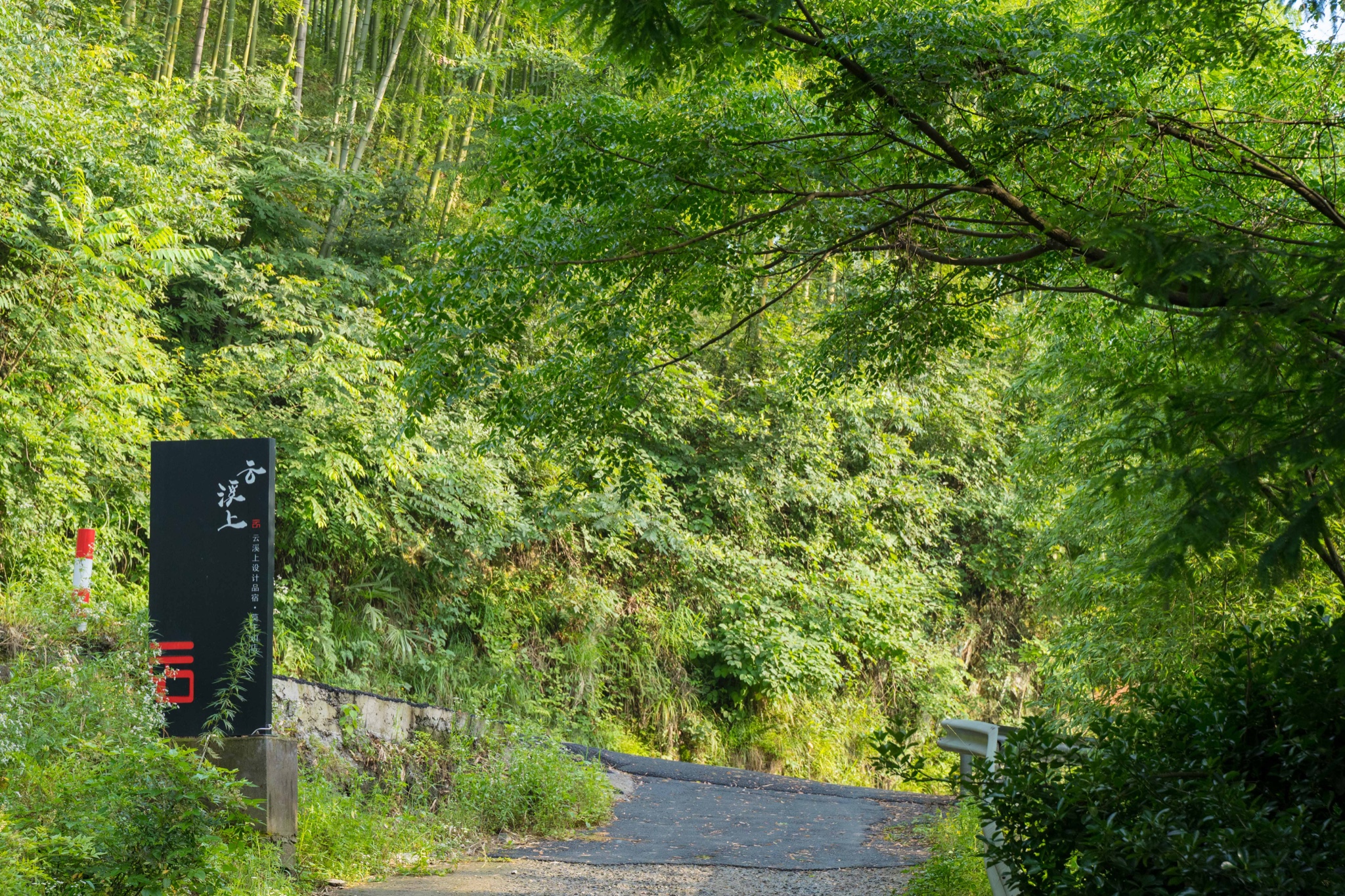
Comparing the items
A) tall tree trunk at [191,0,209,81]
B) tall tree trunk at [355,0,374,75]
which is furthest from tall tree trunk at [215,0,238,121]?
tall tree trunk at [355,0,374,75]

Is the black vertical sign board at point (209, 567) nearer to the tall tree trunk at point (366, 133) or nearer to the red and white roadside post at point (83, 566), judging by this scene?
the red and white roadside post at point (83, 566)

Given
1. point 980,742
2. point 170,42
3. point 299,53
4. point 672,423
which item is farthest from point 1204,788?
point 170,42

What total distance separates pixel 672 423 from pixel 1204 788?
10416 mm

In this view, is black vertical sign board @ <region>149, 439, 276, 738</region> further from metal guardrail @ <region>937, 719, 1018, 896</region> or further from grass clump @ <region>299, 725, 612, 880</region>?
metal guardrail @ <region>937, 719, 1018, 896</region>

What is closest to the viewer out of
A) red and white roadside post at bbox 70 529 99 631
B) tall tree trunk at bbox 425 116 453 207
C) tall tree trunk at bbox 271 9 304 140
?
red and white roadside post at bbox 70 529 99 631

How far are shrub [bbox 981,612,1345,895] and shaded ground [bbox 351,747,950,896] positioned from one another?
264 cm

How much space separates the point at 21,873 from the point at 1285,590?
6498 mm

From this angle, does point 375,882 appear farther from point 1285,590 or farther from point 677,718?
point 677,718

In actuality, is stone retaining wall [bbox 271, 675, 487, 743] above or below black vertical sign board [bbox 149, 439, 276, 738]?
below

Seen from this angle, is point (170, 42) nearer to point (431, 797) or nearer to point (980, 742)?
point (431, 797)

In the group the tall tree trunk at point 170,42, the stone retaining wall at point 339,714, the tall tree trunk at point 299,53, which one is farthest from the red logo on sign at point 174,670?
the tall tree trunk at point 170,42

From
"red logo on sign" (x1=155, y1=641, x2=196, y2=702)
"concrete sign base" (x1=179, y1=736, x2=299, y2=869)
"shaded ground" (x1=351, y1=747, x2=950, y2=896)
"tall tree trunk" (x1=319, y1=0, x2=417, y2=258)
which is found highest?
"tall tree trunk" (x1=319, y1=0, x2=417, y2=258)

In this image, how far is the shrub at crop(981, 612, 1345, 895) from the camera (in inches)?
87.2

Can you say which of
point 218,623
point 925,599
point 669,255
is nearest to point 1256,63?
point 669,255
